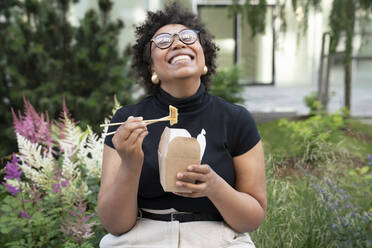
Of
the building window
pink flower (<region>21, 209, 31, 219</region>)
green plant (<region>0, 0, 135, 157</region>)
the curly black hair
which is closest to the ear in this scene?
the curly black hair

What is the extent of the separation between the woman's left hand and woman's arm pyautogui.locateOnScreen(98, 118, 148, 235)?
6.7 inches

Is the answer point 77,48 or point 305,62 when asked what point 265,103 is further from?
point 77,48

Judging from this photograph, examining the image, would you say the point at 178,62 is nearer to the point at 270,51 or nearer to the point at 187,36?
the point at 187,36

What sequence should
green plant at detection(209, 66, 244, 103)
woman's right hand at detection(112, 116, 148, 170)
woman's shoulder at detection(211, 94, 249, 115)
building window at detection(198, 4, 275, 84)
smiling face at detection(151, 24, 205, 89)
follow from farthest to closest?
building window at detection(198, 4, 275, 84) < green plant at detection(209, 66, 244, 103) < woman's shoulder at detection(211, 94, 249, 115) < smiling face at detection(151, 24, 205, 89) < woman's right hand at detection(112, 116, 148, 170)

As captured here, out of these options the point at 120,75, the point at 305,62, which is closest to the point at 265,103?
the point at 305,62

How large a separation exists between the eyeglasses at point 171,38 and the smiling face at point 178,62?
0.01 metres

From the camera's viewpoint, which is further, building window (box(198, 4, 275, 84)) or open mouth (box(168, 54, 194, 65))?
building window (box(198, 4, 275, 84))

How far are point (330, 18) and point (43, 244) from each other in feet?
15.8

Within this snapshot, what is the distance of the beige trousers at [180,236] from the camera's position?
5.29 ft

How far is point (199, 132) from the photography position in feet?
5.35

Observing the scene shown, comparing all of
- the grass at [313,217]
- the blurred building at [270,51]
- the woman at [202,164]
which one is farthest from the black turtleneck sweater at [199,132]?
the blurred building at [270,51]

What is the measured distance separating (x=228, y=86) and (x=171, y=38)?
245 inches

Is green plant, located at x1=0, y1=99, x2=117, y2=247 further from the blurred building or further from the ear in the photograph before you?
the blurred building

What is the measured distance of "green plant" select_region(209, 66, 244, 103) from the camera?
7464 millimetres
